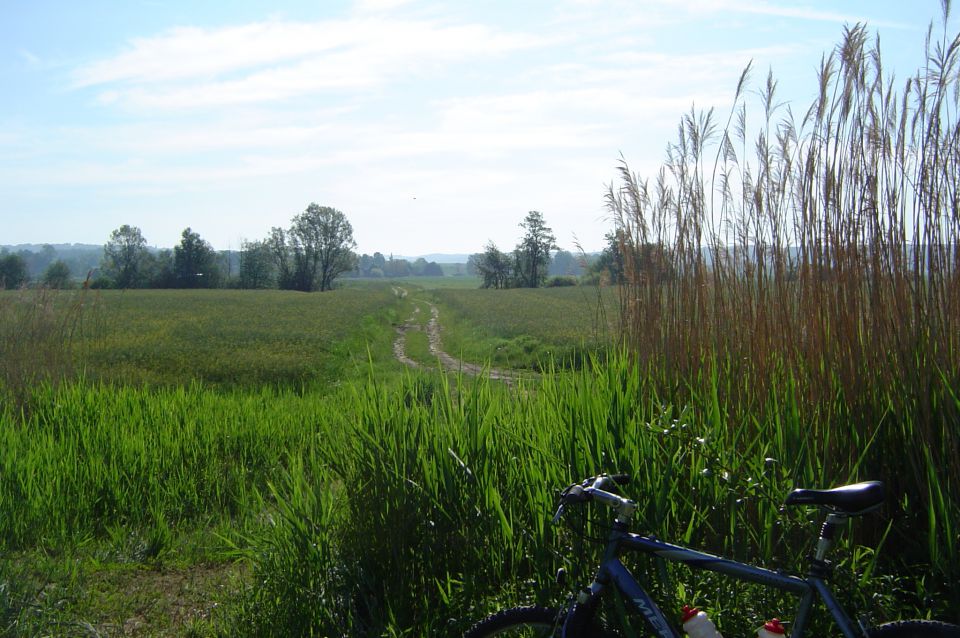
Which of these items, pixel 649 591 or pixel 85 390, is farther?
pixel 85 390

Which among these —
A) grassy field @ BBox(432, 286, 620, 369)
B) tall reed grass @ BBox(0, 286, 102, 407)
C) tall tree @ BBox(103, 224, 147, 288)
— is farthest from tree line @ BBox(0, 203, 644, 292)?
tall reed grass @ BBox(0, 286, 102, 407)

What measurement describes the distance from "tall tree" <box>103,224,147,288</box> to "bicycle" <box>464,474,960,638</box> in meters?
80.2

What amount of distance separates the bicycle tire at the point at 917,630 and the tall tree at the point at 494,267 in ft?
302

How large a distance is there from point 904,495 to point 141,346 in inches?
723

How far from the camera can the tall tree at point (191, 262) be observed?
280 ft

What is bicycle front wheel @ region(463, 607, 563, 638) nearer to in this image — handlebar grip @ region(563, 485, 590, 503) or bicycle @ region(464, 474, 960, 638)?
bicycle @ region(464, 474, 960, 638)

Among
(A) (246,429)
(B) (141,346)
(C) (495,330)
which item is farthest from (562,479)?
(C) (495,330)

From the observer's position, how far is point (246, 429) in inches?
292

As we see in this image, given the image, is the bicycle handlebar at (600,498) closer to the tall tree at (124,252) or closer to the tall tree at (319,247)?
the tall tree at (124,252)

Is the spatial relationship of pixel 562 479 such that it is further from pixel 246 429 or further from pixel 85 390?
pixel 85 390

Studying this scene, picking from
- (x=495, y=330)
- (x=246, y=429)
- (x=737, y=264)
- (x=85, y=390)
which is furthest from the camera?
(x=495, y=330)

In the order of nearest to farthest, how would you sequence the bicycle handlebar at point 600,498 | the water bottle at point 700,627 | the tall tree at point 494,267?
the water bottle at point 700,627
the bicycle handlebar at point 600,498
the tall tree at point 494,267

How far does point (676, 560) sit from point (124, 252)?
333 ft

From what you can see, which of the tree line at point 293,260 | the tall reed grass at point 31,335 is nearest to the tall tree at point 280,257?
the tree line at point 293,260
